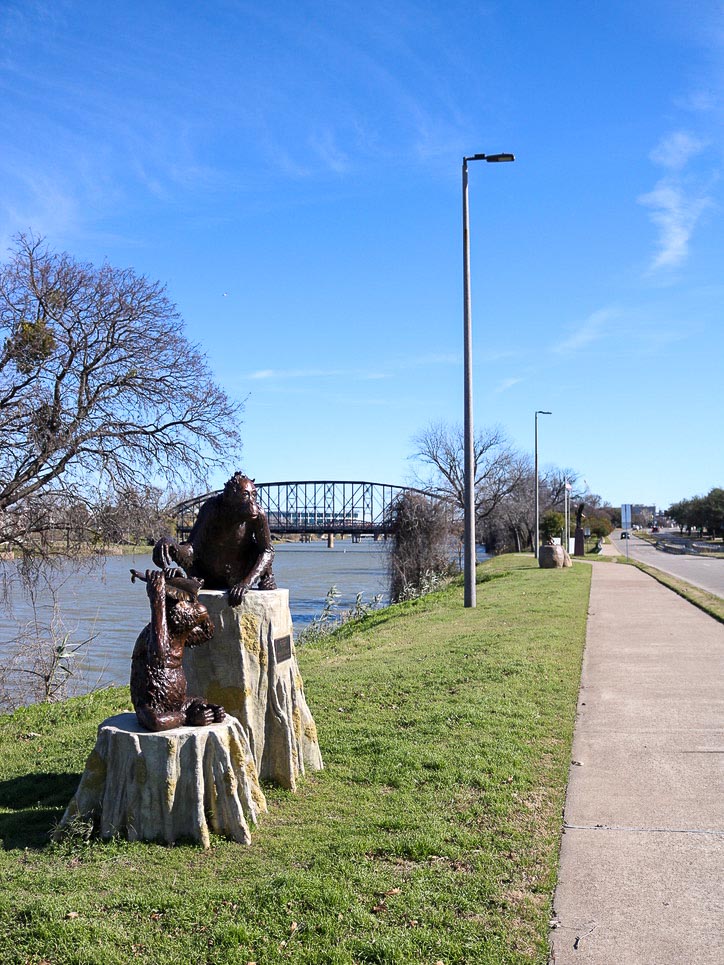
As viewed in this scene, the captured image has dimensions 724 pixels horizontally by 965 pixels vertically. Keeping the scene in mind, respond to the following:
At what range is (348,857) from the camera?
4383mm

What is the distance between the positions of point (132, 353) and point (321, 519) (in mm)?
73134

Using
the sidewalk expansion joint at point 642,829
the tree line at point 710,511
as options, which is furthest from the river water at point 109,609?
the tree line at point 710,511

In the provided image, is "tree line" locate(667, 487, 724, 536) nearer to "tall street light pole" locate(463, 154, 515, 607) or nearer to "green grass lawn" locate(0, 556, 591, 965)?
"tall street light pole" locate(463, 154, 515, 607)

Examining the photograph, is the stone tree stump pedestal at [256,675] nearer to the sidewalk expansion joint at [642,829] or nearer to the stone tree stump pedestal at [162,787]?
the stone tree stump pedestal at [162,787]

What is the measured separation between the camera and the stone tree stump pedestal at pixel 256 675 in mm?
5516

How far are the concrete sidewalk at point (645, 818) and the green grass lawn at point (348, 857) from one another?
0.16 m

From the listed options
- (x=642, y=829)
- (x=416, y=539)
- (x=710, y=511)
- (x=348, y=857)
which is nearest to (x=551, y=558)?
(x=416, y=539)

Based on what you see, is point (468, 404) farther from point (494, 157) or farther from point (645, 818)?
point (645, 818)

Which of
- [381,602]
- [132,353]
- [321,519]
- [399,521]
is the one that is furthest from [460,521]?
[321,519]

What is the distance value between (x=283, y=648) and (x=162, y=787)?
4.68 ft

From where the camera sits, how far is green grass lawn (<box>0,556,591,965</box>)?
3568 millimetres

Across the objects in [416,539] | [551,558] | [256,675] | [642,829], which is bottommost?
[642,829]

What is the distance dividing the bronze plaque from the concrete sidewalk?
2030 millimetres

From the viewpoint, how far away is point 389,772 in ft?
19.3
